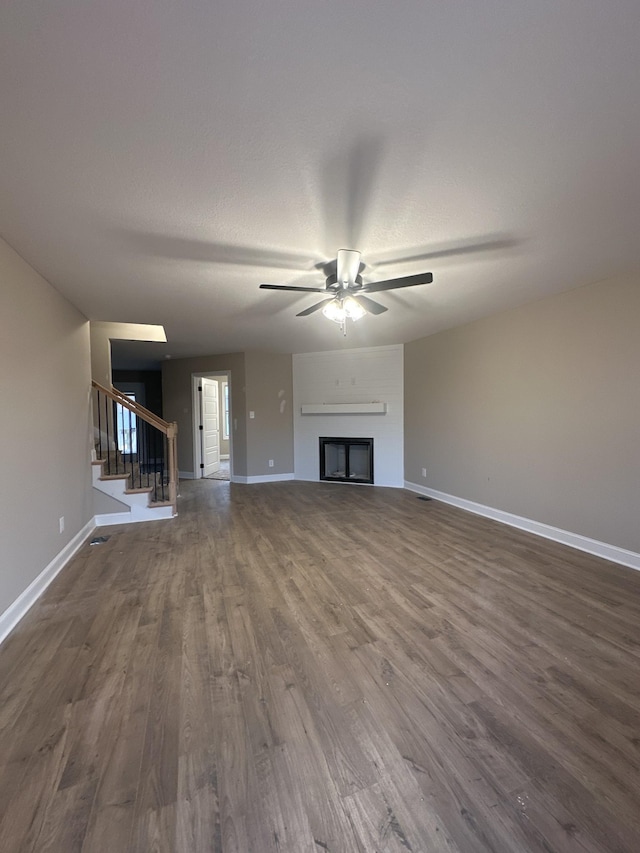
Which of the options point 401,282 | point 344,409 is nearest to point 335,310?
point 401,282

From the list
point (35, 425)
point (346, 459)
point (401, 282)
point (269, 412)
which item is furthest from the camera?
point (269, 412)

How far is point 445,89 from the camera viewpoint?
1.34 metres

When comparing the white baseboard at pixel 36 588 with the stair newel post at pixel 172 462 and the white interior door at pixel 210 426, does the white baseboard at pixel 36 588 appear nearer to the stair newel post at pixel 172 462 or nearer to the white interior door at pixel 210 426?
the stair newel post at pixel 172 462

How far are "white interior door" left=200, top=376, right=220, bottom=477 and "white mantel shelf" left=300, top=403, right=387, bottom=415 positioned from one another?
2151mm

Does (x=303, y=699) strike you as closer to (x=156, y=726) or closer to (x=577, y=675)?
(x=156, y=726)

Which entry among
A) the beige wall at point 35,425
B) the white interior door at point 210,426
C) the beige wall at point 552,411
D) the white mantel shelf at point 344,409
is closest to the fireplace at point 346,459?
the white mantel shelf at point 344,409

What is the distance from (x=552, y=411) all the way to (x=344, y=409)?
3.49 m

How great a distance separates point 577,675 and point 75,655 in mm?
2618

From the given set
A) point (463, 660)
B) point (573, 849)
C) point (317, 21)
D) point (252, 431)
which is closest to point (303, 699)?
point (463, 660)

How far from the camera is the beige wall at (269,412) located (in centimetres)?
679

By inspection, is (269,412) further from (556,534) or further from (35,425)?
(556,534)

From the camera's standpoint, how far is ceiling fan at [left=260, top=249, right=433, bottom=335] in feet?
8.26

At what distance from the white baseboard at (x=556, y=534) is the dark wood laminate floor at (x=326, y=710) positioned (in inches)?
7.5

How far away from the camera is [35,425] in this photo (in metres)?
2.71
